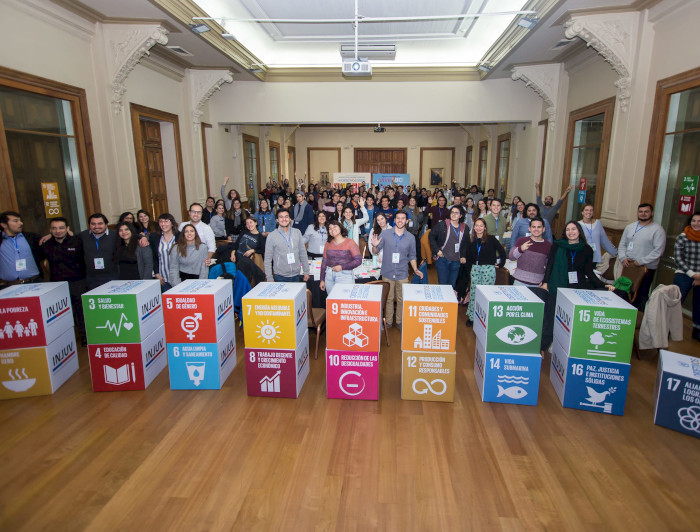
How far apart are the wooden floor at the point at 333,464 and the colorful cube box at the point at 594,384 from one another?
3.9 inches

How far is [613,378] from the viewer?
11.8 ft

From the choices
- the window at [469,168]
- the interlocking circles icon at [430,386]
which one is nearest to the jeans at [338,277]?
the interlocking circles icon at [430,386]

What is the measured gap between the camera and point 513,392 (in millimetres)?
3830

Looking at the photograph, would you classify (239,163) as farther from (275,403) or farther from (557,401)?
(557,401)

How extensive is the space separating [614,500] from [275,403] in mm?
2694

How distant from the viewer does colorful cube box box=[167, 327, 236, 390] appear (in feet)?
13.2

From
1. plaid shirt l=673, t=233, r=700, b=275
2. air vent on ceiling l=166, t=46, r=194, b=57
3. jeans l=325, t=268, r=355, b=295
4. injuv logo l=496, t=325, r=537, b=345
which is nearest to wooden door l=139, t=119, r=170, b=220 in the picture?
air vent on ceiling l=166, t=46, r=194, b=57

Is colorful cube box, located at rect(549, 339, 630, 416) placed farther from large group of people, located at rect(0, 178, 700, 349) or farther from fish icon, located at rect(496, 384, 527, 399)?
large group of people, located at rect(0, 178, 700, 349)

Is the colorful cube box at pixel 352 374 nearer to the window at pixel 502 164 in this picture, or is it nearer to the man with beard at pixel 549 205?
the man with beard at pixel 549 205

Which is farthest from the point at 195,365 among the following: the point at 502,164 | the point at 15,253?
the point at 502,164

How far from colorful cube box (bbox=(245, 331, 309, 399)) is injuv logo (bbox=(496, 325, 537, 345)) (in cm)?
187

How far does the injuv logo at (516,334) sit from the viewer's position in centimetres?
367

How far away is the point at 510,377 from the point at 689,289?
3048mm

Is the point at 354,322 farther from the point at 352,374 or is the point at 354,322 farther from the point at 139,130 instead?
the point at 139,130
